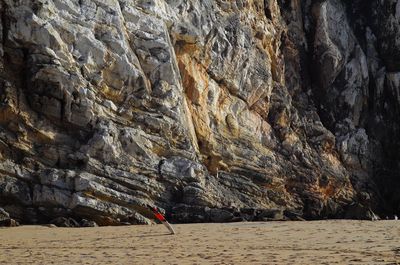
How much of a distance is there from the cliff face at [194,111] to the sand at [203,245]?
3.73 meters

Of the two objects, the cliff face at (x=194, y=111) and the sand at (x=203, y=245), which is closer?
the sand at (x=203, y=245)

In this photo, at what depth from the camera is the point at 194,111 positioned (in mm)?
25109

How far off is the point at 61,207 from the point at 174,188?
4.65 meters

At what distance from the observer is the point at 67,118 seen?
20.5 metres

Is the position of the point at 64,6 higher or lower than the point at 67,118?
higher

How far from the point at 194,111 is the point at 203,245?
44.3 ft

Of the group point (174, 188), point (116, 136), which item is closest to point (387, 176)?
point (174, 188)

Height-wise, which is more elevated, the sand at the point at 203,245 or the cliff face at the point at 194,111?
the cliff face at the point at 194,111

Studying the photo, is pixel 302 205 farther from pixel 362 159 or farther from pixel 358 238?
pixel 358 238

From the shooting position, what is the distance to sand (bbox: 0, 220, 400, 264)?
9.65 meters

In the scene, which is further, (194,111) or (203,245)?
(194,111)

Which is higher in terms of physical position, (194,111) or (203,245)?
(194,111)

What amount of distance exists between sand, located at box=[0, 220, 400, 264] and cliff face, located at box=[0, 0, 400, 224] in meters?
3.73

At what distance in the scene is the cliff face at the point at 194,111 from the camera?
1977 centimetres
